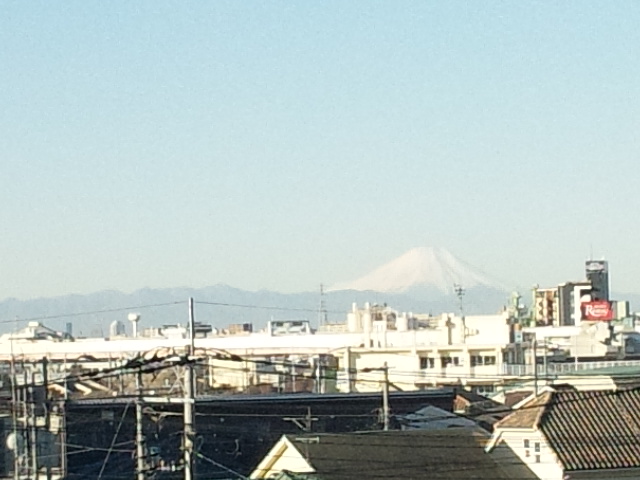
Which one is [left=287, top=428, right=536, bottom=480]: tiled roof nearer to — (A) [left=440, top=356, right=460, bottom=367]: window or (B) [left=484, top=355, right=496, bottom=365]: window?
(B) [left=484, top=355, right=496, bottom=365]: window

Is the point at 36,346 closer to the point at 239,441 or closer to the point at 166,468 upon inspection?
the point at 239,441

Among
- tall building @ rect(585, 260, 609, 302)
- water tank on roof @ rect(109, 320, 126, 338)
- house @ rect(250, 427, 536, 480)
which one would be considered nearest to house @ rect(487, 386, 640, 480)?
house @ rect(250, 427, 536, 480)

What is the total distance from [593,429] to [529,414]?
69.2 inches

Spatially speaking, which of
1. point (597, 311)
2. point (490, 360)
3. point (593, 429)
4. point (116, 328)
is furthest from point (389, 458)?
point (116, 328)

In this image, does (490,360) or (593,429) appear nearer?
(593,429)

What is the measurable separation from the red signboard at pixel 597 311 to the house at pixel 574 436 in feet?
201

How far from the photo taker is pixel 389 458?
132 ft

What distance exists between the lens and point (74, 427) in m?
52.4

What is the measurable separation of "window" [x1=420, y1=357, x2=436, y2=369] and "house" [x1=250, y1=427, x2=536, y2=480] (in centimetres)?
4426

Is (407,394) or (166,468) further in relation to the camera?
(407,394)

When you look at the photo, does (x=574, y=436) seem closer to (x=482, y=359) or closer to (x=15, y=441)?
(x=15, y=441)

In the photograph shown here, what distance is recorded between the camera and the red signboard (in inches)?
4144

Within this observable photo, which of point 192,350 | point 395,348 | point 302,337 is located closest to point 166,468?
point 192,350

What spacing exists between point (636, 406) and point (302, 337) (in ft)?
263
